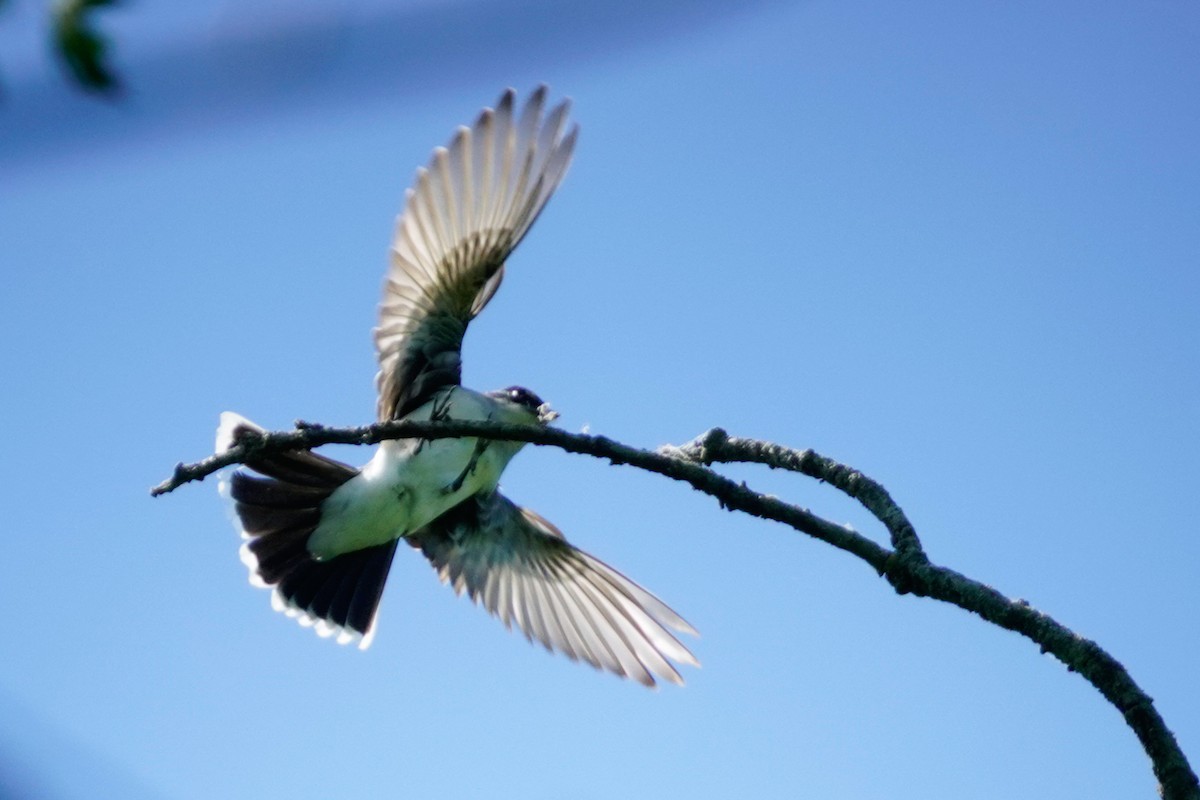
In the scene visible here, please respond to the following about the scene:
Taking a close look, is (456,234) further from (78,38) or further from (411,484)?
(78,38)

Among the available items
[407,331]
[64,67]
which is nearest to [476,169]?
[407,331]

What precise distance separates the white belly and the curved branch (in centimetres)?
254

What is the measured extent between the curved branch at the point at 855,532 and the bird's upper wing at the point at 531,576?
127 inches

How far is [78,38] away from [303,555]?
19.7ft

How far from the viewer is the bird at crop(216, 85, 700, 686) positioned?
19.0ft

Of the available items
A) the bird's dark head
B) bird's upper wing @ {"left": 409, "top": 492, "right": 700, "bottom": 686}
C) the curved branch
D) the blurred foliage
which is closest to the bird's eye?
the bird's dark head

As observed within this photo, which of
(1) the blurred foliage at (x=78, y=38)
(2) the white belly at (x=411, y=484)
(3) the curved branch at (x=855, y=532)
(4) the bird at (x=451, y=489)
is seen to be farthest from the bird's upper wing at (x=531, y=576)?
(1) the blurred foliage at (x=78, y=38)

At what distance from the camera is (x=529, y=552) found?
7.14 meters

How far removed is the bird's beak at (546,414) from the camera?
570cm

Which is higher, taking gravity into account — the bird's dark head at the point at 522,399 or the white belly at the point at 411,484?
the bird's dark head at the point at 522,399

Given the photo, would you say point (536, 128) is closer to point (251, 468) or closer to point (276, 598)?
point (251, 468)

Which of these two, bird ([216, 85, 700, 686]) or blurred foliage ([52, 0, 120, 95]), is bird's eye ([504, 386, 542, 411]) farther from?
blurred foliage ([52, 0, 120, 95])

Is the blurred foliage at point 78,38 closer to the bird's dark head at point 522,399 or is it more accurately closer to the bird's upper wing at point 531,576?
the bird's dark head at point 522,399

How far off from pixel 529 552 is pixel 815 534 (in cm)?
421
